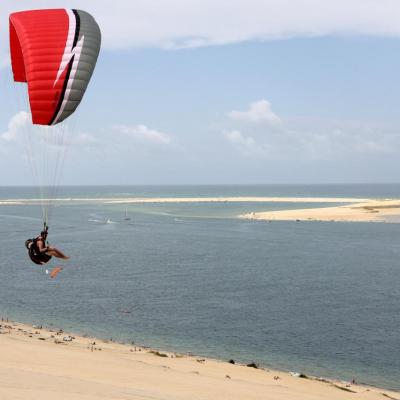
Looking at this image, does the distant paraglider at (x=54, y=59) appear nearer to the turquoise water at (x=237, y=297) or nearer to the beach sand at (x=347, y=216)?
the turquoise water at (x=237, y=297)

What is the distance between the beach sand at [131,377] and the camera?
1552cm

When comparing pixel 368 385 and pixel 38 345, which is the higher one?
pixel 38 345

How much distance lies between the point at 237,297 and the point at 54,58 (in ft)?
87.6

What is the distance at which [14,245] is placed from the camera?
72.4m

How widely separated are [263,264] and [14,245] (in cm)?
3496

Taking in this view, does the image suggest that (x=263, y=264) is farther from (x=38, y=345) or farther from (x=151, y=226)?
(x=151, y=226)

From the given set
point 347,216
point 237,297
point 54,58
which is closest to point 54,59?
point 54,58

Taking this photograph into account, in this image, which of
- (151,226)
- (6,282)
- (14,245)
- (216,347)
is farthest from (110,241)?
(216,347)

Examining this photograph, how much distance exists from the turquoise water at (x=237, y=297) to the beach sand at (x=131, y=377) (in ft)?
11.2

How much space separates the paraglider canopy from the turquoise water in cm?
1542

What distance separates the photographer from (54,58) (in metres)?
18.6

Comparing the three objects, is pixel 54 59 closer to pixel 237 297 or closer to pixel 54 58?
pixel 54 58

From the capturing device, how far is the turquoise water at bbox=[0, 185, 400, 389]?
95.6 feet

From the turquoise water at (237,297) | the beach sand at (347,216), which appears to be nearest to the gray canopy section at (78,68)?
the turquoise water at (237,297)
